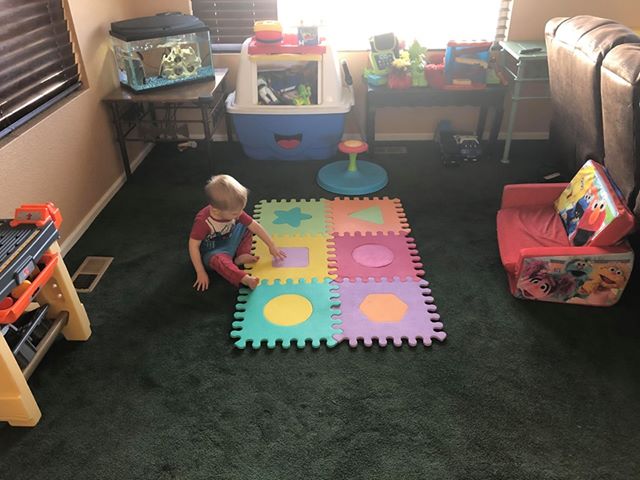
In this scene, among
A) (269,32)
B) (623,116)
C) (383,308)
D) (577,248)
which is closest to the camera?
(623,116)

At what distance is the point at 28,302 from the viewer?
4.99 ft

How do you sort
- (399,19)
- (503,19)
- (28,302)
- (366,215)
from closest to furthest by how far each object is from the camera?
1. (28,302)
2. (366,215)
3. (503,19)
4. (399,19)

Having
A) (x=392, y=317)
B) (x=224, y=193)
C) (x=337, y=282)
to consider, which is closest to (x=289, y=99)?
(x=224, y=193)

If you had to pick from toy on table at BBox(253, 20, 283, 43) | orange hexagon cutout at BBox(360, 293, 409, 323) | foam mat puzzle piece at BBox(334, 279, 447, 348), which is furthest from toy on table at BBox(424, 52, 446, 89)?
orange hexagon cutout at BBox(360, 293, 409, 323)

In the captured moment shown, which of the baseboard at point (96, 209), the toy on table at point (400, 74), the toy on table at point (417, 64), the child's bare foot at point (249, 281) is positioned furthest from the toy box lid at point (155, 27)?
the child's bare foot at point (249, 281)

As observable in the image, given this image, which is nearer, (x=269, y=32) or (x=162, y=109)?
(x=269, y=32)

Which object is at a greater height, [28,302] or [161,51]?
[161,51]

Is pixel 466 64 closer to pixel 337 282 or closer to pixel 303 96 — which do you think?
pixel 303 96

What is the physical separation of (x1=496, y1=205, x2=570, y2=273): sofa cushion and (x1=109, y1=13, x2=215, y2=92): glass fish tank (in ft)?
6.10

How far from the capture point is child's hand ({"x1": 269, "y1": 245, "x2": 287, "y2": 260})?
2283 millimetres

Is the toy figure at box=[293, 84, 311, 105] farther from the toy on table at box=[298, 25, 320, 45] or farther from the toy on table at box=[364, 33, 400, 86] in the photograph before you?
the toy on table at box=[364, 33, 400, 86]

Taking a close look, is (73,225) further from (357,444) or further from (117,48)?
(357,444)

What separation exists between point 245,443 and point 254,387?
21cm

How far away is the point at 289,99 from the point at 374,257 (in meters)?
1.20
